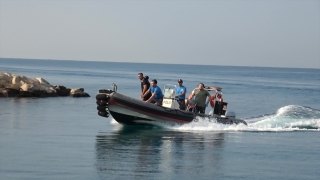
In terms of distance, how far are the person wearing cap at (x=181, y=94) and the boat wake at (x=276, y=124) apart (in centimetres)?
68

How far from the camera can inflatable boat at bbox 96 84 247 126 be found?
1978cm

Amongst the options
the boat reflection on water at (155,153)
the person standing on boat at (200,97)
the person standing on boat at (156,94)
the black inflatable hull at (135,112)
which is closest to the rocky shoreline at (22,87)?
the boat reflection on water at (155,153)

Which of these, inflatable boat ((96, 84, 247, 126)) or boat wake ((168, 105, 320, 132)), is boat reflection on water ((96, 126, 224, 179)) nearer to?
inflatable boat ((96, 84, 247, 126))

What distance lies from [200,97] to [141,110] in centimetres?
212

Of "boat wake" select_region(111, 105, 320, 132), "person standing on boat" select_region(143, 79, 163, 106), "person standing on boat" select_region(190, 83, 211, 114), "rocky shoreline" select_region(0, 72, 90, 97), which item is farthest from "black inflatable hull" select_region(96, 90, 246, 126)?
"rocky shoreline" select_region(0, 72, 90, 97)

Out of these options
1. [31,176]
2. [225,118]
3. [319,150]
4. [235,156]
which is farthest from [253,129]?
[31,176]

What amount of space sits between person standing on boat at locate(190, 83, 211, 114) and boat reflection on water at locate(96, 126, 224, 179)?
1.17 metres

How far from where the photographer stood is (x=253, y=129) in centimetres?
2127

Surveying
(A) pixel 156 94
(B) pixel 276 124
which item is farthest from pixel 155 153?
(B) pixel 276 124

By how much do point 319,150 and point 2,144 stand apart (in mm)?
8906

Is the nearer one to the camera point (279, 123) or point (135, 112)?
point (135, 112)

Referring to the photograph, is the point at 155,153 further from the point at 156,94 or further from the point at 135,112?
the point at 156,94

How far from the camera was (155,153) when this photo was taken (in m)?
15.7

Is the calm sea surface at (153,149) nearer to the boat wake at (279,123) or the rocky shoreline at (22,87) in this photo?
the boat wake at (279,123)
